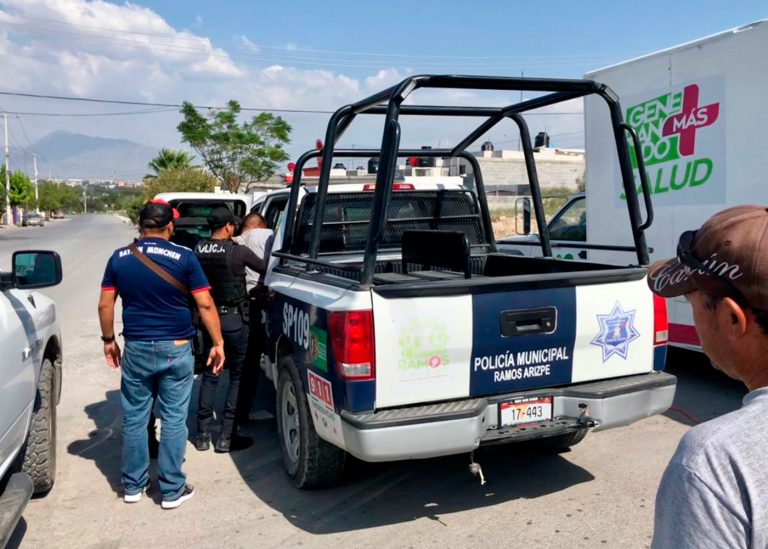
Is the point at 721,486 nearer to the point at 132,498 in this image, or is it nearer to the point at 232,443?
the point at 132,498

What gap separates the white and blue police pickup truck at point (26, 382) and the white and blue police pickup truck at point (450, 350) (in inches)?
56.3

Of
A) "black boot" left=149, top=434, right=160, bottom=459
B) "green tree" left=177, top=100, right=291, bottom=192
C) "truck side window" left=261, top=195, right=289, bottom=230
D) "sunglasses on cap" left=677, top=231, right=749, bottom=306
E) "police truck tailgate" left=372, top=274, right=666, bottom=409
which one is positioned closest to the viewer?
"sunglasses on cap" left=677, top=231, right=749, bottom=306

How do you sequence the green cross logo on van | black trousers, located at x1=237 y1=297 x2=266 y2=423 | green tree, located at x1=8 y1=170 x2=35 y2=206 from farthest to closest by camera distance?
green tree, located at x1=8 y1=170 x2=35 y2=206, the green cross logo on van, black trousers, located at x1=237 y1=297 x2=266 y2=423

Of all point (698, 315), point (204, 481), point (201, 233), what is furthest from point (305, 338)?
point (201, 233)

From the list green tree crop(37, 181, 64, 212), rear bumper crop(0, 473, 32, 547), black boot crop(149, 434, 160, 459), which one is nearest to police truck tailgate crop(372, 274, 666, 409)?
rear bumper crop(0, 473, 32, 547)

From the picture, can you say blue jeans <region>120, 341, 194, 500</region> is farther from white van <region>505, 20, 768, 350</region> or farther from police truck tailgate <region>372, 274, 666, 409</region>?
white van <region>505, 20, 768, 350</region>

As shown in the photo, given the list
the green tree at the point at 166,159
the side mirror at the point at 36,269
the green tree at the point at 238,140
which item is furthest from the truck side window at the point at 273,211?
the green tree at the point at 166,159

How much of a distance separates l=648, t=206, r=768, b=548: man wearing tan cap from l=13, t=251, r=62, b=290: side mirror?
3516 mm

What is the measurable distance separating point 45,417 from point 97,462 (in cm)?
99

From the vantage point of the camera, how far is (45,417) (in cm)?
421

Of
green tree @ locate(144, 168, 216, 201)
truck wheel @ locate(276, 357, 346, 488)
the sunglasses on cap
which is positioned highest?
green tree @ locate(144, 168, 216, 201)

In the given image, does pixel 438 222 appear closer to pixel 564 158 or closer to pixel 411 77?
pixel 411 77

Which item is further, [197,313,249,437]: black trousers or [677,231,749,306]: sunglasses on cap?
[197,313,249,437]: black trousers

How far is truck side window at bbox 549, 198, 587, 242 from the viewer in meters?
8.82
